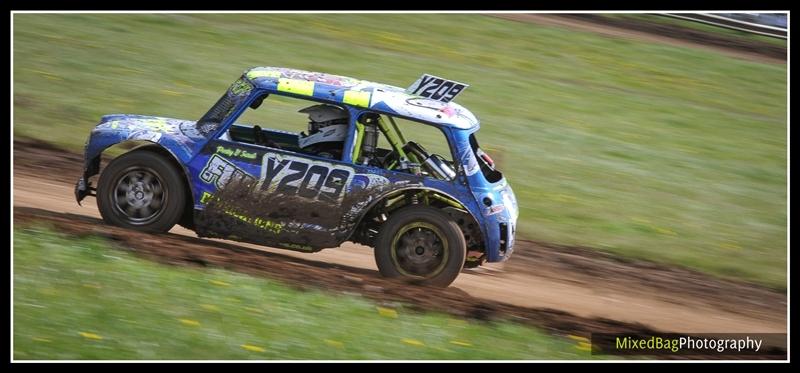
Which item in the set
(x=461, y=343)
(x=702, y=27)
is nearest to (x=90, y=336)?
(x=461, y=343)

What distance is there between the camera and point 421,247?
32.2 ft

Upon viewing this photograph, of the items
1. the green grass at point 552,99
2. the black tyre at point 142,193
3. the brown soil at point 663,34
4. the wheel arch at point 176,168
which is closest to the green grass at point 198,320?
the black tyre at point 142,193

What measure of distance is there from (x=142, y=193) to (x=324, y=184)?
6.14 ft

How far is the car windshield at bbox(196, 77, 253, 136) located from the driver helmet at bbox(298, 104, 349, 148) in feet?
2.09

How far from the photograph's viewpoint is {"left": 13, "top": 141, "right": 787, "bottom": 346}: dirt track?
9.60m

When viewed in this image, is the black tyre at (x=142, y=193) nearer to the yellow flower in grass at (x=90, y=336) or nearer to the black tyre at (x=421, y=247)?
the black tyre at (x=421, y=247)

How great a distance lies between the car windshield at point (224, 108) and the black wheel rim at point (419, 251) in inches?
82.5

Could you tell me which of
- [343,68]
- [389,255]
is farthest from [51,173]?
[343,68]

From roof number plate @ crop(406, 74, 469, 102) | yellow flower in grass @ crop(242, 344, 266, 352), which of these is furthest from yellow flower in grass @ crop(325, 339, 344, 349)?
roof number plate @ crop(406, 74, 469, 102)

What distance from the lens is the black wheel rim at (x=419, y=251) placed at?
→ 9773 mm

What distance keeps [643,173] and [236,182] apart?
886 cm

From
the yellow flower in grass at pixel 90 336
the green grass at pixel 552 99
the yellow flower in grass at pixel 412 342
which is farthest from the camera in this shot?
the green grass at pixel 552 99

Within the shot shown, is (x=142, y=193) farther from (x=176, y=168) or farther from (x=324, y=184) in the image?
(x=324, y=184)

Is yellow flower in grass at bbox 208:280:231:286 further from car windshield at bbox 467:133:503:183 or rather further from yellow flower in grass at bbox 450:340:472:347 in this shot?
car windshield at bbox 467:133:503:183
